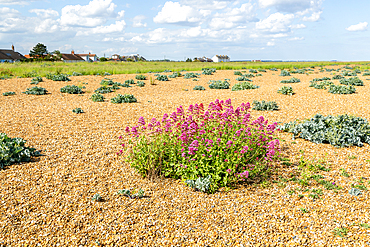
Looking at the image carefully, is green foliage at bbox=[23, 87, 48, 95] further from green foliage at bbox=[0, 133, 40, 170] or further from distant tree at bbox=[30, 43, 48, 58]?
distant tree at bbox=[30, 43, 48, 58]

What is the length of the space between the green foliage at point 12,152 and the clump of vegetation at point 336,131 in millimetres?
7117

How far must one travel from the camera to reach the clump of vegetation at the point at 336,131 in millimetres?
6875

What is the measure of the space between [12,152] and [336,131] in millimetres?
8288

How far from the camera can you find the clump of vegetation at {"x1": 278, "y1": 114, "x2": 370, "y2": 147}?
271 inches

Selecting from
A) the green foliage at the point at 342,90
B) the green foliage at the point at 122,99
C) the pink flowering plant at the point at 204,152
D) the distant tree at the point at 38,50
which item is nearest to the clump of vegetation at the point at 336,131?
the pink flowering plant at the point at 204,152

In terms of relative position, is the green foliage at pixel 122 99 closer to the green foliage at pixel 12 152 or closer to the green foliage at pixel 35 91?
the green foliage at pixel 35 91

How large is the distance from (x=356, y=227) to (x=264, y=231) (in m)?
1.37

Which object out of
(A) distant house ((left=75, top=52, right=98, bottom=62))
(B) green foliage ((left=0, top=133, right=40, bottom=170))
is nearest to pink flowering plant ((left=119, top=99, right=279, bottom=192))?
(B) green foliage ((left=0, top=133, right=40, bottom=170))

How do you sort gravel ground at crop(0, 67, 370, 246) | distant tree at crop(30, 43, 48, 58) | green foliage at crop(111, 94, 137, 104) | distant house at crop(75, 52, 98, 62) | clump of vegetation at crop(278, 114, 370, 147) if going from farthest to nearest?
distant house at crop(75, 52, 98, 62), distant tree at crop(30, 43, 48, 58), green foliage at crop(111, 94, 137, 104), clump of vegetation at crop(278, 114, 370, 147), gravel ground at crop(0, 67, 370, 246)

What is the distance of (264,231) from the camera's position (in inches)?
149

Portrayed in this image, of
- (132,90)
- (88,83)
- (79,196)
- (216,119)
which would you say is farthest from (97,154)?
(88,83)

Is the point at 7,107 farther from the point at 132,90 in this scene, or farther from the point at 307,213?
the point at 307,213

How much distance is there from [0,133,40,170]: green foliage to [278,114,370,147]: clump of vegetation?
712cm

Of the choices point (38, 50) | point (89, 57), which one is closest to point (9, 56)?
point (38, 50)
